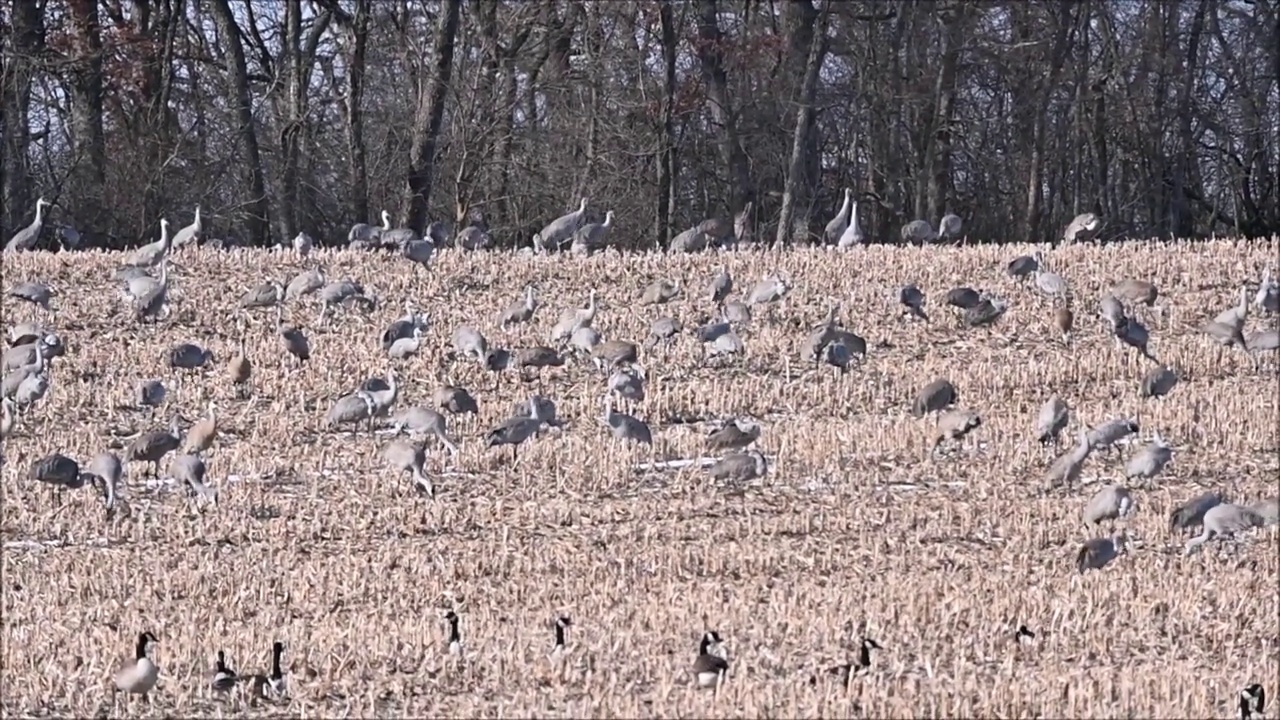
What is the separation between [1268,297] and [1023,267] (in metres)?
2.07

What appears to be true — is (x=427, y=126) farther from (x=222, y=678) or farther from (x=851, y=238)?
(x=222, y=678)

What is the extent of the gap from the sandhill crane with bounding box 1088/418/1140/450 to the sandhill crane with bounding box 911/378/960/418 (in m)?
1.40

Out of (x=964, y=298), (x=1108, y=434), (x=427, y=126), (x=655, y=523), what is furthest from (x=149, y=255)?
(x=427, y=126)

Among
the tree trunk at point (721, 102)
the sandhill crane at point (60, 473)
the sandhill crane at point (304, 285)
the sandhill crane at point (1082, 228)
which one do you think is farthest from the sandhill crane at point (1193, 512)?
the tree trunk at point (721, 102)

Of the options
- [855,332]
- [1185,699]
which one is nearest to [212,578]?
[1185,699]

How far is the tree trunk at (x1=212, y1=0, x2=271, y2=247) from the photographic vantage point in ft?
96.9

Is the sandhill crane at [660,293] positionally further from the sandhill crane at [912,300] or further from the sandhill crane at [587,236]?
the sandhill crane at [587,236]

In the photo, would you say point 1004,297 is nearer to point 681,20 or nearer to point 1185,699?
point 1185,699

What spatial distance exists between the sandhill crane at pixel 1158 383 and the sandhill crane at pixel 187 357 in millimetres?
7016

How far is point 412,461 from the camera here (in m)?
12.3

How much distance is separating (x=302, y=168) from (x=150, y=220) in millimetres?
3794

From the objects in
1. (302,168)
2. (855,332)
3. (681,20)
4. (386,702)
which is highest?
(681,20)

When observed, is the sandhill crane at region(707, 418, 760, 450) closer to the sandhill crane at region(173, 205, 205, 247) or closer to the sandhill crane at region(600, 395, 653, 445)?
the sandhill crane at region(600, 395, 653, 445)

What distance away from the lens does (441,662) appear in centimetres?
838
